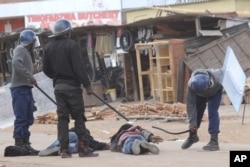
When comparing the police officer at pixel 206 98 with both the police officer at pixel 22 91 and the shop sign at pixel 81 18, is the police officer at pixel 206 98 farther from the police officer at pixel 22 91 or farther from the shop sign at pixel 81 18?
the shop sign at pixel 81 18

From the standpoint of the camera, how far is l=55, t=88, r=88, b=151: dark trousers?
961cm

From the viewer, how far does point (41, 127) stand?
1738cm

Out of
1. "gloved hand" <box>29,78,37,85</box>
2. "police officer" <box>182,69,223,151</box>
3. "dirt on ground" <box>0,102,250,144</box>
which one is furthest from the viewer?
"dirt on ground" <box>0,102,250,144</box>

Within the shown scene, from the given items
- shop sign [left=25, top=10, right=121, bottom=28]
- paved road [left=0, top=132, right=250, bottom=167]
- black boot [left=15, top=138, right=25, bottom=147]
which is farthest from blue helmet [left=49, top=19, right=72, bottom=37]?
shop sign [left=25, top=10, right=121, bottom=28]

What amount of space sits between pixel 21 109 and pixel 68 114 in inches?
45.3

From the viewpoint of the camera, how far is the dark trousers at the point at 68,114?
378 inches

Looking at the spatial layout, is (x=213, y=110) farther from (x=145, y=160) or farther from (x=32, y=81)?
(x=32, y=81)

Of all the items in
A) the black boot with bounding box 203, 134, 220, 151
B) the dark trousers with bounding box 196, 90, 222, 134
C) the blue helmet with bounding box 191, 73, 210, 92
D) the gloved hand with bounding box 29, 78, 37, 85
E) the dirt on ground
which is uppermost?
the gloved hand with bounding box 29, 78, 37, 85

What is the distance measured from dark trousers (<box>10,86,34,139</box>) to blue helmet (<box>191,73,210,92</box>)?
2702 mm

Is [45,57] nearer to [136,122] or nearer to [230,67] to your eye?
[230,67]

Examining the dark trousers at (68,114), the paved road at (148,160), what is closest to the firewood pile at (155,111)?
the paved road at (148,160)

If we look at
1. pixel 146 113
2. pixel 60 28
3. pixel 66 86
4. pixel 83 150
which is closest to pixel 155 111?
pixel 146 113

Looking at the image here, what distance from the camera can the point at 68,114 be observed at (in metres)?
9.68

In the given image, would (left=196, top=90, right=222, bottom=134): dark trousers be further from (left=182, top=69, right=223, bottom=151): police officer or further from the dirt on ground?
the dirt on ground
